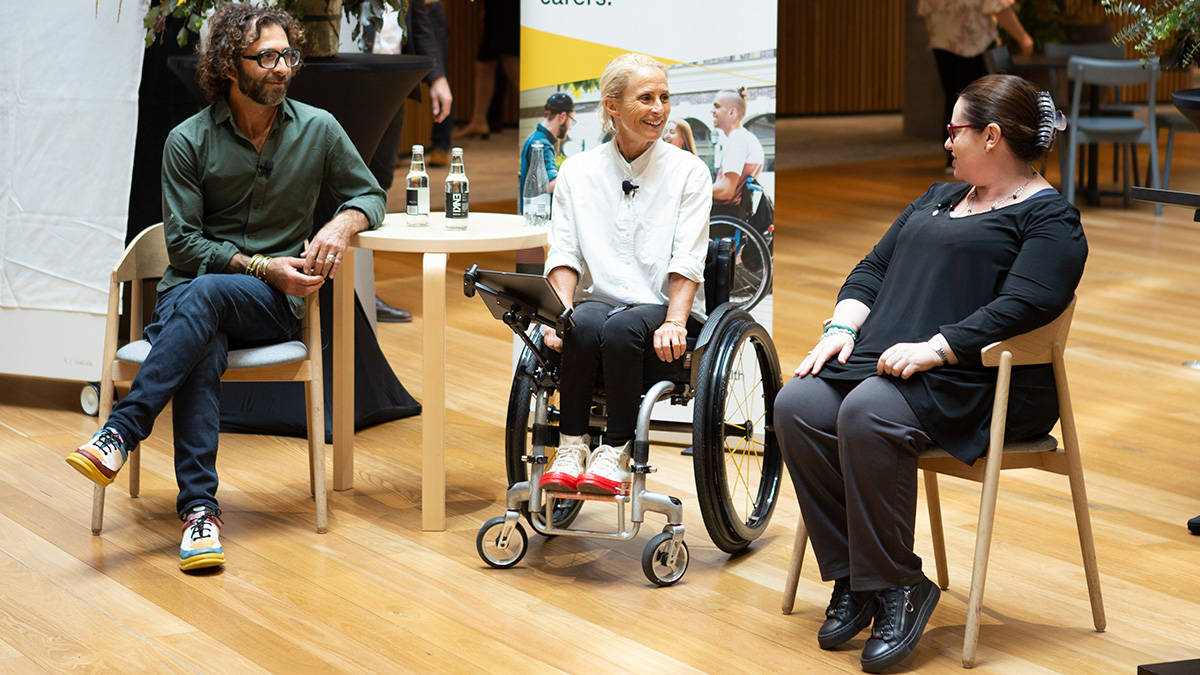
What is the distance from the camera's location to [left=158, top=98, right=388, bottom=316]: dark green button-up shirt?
Answer: 10.3 ft

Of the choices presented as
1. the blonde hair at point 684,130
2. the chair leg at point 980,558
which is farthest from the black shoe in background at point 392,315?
the chair leg at point 980,558

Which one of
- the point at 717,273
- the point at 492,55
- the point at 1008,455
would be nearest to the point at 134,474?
the point at 717,273

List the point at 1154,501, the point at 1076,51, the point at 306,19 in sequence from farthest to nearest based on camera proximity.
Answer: the point at 1076,51, the point at 306,19, the point at 1154,501

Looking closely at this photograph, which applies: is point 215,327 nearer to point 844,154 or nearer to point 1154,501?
point 1154,501

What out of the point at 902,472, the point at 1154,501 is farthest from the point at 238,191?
the point at 1154,501

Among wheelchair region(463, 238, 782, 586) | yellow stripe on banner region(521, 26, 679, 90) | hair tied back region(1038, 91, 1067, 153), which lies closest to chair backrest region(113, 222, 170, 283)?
wheelchair region(463, 238, 782, 586)

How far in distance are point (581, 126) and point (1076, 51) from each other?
21.3ft

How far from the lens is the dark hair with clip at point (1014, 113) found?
2482 mm

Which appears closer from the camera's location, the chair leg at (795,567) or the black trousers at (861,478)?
the black trousers at (861,478)

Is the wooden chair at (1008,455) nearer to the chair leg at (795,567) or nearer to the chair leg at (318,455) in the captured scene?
A: the chair leg at (795,567)

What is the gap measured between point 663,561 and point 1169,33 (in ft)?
5.62

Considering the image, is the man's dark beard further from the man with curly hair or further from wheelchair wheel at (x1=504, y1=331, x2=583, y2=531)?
wheelchair wheel at (x1=504, y1=331, x2=583, y2=531)

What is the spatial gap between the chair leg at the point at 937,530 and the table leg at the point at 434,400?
1.12 metres

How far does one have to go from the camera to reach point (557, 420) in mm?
2971
